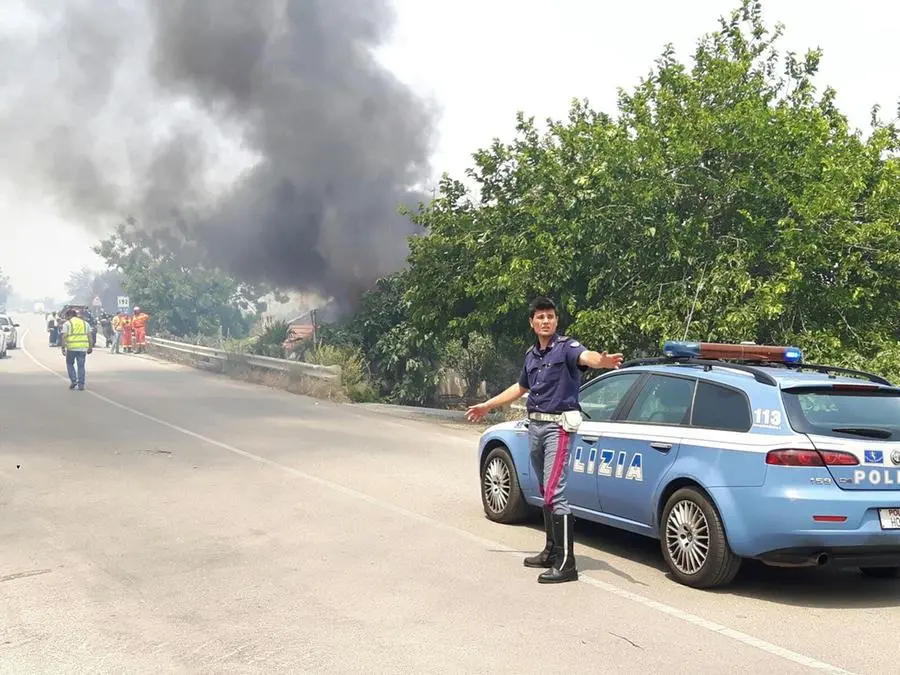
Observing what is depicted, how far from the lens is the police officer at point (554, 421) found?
6.09 meters

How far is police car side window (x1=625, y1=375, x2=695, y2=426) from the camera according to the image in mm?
6305

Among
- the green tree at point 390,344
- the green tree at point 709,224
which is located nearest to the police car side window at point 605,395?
the green tree at point 709,224

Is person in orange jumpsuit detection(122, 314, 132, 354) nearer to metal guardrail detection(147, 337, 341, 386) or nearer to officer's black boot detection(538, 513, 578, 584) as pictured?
metal guardrail detection(147, 337, 341, 386)

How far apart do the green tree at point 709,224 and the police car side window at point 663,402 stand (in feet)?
19.7

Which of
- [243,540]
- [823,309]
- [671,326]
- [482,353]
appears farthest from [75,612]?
[482,353]

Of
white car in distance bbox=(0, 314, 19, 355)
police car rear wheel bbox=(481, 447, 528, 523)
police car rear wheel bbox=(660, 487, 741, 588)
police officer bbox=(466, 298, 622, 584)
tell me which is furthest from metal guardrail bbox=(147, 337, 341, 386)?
police car rear wheel bbox=(660, 487, 741, 588)

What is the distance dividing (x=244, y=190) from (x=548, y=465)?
20953 mm

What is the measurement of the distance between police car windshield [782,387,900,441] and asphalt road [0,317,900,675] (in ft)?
3.19

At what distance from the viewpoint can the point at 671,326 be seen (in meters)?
13.1

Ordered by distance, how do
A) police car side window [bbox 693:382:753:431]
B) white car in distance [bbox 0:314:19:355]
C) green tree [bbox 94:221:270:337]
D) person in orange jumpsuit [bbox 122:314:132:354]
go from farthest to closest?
1. green tree [bbox 94:221:270:337]
2. person in orange jumpsuit [bbox 122:314:132:354]
3. white car in distance [bbox 0:314:19:355]
4. police car side window [bbox 693:382:753:431]

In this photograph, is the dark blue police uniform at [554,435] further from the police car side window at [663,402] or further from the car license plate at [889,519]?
the car license plate at [889,519]

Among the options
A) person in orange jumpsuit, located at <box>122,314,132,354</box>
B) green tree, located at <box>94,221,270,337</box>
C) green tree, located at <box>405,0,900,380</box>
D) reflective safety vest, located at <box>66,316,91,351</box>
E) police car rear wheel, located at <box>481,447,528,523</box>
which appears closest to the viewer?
police car rear wheel, located at <box>481,447,528,523</box>

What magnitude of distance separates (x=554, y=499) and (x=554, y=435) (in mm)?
390

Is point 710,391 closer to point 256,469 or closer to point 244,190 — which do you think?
point 256,469
